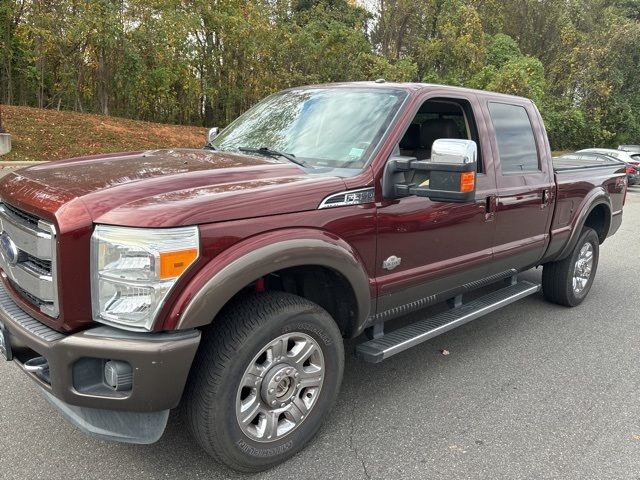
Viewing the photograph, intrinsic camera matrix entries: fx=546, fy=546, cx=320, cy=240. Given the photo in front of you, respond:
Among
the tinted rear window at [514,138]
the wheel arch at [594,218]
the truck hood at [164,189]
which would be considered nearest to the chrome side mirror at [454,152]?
the truck hood at [164,189]

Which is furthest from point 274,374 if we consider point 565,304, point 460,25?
point 460,25

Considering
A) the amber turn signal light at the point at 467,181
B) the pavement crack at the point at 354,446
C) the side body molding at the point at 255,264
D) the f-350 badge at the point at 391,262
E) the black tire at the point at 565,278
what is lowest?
the pavement crack at the point at 354,446

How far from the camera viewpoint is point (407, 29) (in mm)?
24141

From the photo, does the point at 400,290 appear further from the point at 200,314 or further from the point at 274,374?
the point at 200,314

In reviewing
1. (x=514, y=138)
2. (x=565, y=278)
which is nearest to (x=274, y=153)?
(x=514, y=138)

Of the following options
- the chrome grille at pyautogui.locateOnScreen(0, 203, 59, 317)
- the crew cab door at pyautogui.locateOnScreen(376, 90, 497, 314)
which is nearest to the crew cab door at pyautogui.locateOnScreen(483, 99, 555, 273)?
the crew cab door at pyautogui.locateOnScreen(376, 90, 497, 314)

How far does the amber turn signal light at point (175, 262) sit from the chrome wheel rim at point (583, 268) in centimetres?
429

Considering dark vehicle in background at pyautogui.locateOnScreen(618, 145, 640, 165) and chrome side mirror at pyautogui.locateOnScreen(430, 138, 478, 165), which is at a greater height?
chrome side mirror at pyautogui.locateOnScreen(430, 138, 478, 165)

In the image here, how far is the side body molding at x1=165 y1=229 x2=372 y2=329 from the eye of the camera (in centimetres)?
232

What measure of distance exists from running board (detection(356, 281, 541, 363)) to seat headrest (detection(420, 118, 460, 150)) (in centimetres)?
128

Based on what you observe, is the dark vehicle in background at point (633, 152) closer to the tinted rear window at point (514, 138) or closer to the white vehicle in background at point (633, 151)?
the white vehicle in background at point (633, 151)

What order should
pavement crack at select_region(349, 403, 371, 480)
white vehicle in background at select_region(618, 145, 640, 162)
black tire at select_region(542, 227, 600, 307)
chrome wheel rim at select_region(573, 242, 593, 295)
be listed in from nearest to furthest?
pavement crack at select_region(349, 403, 371, 480)
black tire at select_region(542, 227, 600, 307)
chrome wheel rim at select_region(573, 242, 593, 295)
white vehicle in background at select_region(618, 145, 640, 162)

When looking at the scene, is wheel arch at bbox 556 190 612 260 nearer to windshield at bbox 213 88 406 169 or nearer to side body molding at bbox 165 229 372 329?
windshield at bbox 213 88 406 169

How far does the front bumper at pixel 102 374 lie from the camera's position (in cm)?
226
